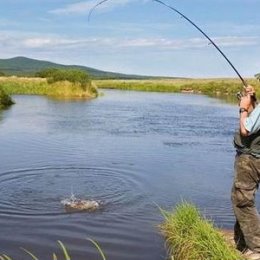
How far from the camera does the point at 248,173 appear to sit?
6.12m

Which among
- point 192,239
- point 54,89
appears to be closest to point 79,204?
point 192,239

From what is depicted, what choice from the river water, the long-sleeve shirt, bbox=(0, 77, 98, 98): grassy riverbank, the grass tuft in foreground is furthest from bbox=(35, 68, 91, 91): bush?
the long-sleeve shirt

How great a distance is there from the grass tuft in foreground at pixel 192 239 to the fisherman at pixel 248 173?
0.84 feet

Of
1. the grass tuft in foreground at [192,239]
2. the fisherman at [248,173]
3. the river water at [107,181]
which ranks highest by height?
the fisherman at [248,173]

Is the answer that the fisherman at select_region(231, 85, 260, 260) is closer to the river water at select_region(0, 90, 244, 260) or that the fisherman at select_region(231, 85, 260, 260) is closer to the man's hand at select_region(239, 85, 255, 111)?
the man's hand at select_region(239, 85, 255, 111)

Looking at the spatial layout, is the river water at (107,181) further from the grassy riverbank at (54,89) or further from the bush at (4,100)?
the grassy riverbank at (54,89)

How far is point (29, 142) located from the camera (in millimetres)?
18266

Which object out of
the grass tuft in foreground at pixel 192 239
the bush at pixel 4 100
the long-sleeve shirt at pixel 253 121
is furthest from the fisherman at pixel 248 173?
the bush at pixel 4 100

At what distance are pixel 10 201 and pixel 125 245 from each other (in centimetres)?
301

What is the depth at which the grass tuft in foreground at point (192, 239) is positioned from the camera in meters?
6.11

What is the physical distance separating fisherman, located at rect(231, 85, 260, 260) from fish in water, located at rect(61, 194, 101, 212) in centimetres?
376

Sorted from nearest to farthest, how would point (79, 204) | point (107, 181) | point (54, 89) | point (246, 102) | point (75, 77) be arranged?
1. point (246, 102)
2. point (79, 204)
3. point (107, 181)
4. point (75, 77)
5. point (54, 89)

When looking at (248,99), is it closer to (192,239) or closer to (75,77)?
(192,239)

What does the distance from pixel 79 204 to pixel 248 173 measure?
4311 millimetres
